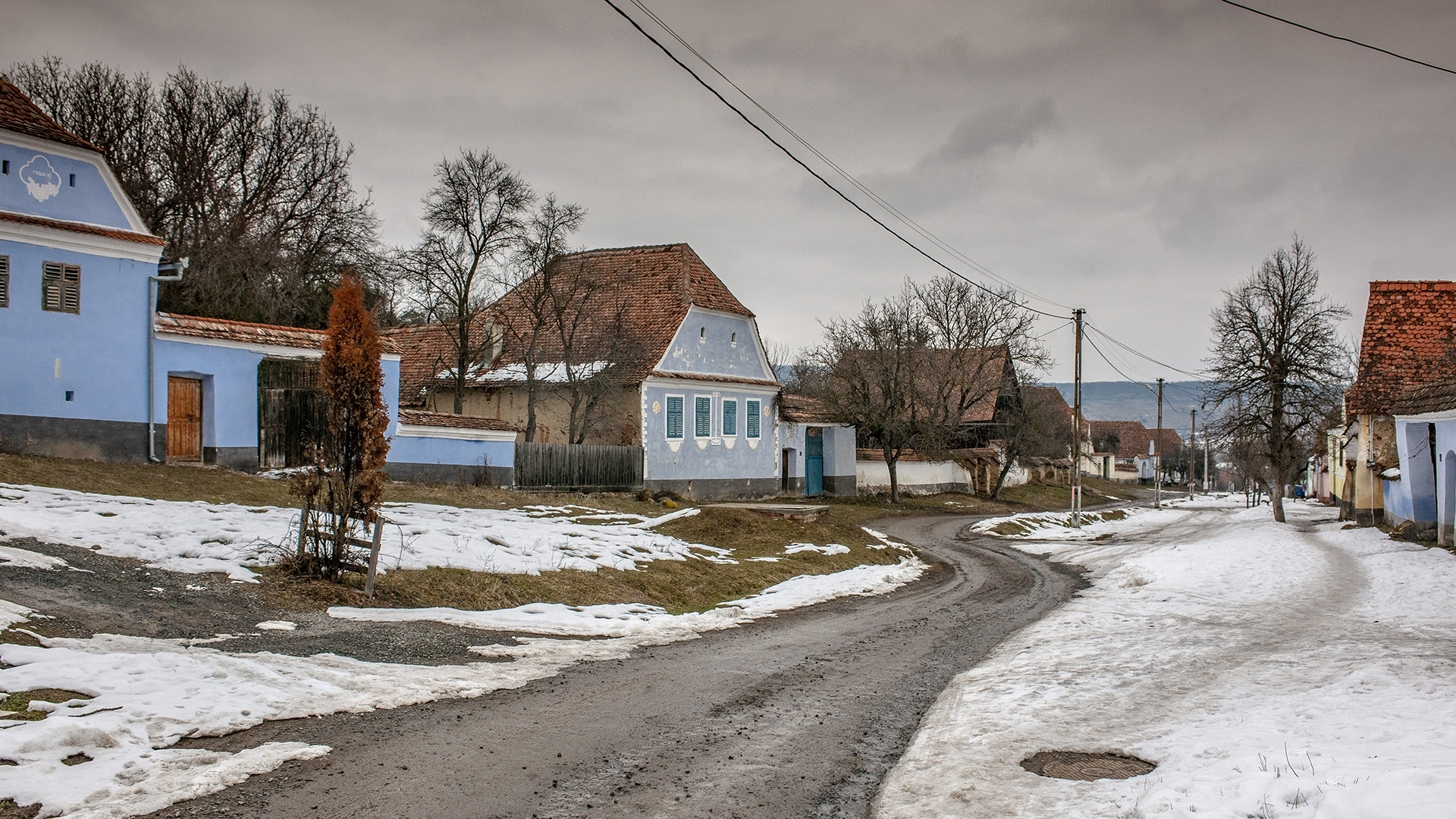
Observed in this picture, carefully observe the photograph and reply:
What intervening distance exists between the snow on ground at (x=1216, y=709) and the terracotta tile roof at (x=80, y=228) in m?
19.0

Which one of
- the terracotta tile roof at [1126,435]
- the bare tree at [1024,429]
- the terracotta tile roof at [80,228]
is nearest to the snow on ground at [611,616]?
the terracotta tile roof at [80,228]

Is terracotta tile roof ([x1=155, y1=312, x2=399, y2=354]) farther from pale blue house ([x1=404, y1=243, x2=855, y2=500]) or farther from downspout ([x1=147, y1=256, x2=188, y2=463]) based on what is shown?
pale blue house ([x1=404, y1=243, x2=855, y2=500])

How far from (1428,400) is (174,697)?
24.3m

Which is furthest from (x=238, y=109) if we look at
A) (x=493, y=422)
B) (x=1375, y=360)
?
(x=1375, y=360)

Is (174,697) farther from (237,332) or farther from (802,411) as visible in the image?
(802,411)

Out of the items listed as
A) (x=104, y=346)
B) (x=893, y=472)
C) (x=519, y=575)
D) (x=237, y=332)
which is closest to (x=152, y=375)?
(x=104, y=346)

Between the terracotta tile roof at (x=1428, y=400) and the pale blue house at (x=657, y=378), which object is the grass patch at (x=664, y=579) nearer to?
the pale blue house at (x=657, y=378)

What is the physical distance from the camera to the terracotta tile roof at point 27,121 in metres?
18.3

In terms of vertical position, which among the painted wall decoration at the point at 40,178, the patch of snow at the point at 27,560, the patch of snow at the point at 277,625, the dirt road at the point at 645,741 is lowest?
the dirt road at the point at 645,741

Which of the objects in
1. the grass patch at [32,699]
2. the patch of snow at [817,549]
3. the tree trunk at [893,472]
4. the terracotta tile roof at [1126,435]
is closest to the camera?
the grass patch at [32,699]

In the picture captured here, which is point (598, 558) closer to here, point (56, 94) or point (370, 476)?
point (370, 476)

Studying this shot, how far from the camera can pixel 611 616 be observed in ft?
39.5

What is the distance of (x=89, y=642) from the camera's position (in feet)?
26.0

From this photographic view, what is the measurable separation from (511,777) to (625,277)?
31.1 m
